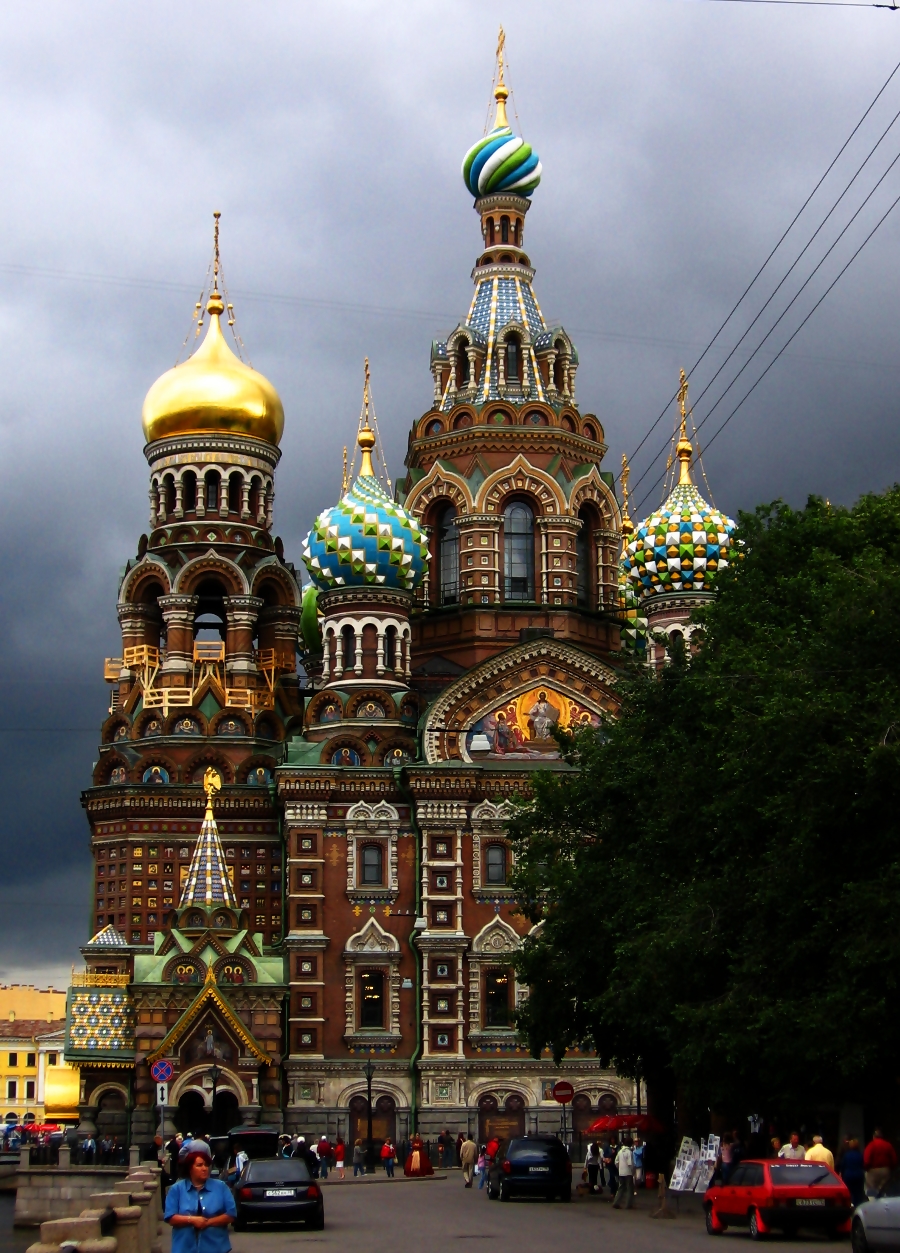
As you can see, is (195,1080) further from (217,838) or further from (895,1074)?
(895,1074)

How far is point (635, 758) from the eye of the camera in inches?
1222

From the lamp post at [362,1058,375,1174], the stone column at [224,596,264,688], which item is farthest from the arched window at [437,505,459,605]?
the lamp post at [362,1058,375,1174]

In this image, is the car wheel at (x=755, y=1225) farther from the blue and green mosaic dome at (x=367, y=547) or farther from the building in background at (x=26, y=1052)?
the building in background at (x=26, y=1052)

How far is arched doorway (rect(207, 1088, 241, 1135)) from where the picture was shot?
142 ft

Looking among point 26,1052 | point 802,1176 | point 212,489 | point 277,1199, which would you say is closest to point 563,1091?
point 277,1199

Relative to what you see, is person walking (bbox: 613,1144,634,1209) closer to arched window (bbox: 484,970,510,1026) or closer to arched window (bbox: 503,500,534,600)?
arched window (bbox: 484,970,510,1026)

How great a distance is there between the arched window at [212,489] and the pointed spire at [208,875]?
9858mm

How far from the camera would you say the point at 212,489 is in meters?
53.4

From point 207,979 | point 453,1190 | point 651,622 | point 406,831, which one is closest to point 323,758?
point 406,831

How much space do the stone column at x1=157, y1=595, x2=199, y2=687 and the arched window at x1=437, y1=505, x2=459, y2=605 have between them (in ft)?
22.2

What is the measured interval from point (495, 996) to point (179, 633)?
13627mm

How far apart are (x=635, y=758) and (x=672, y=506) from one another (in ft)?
61.1

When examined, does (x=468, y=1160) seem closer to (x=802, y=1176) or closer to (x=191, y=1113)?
(x=191, y=1113)

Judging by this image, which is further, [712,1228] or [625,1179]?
[625,1179]
